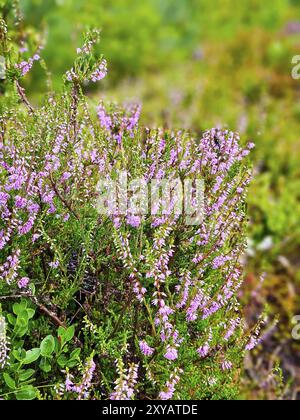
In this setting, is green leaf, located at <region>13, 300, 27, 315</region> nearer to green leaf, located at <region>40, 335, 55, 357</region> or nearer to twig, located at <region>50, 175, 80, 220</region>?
green leaf, located at <region>40, 335, 55, 357</region>

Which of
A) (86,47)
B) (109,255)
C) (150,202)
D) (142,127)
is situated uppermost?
(86,47)

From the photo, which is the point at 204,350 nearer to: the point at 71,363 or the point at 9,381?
the point at 71,363

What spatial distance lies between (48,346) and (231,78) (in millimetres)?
6349

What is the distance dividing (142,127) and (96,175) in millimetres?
304

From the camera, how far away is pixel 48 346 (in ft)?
6.66

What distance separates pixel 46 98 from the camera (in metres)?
2.45

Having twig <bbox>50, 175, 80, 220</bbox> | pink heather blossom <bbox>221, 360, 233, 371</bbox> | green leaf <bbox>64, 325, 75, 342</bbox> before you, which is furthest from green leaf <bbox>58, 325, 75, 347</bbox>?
pink heather blossom <bbox>221, 360, 233, 371</bbox>

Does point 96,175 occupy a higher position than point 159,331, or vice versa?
point 96,175

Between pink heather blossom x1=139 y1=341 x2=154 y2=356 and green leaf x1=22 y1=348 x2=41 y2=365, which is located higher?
pink heather blossom x1=139 y1=341 x2=154 y2=356

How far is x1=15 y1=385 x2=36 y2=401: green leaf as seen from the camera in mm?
1975

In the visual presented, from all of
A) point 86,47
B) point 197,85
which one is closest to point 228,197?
point 86,47

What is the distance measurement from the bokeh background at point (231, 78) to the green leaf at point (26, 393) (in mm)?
1667

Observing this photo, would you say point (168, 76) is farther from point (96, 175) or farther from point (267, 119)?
point (96, 175)

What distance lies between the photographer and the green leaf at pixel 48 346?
2.02 m
